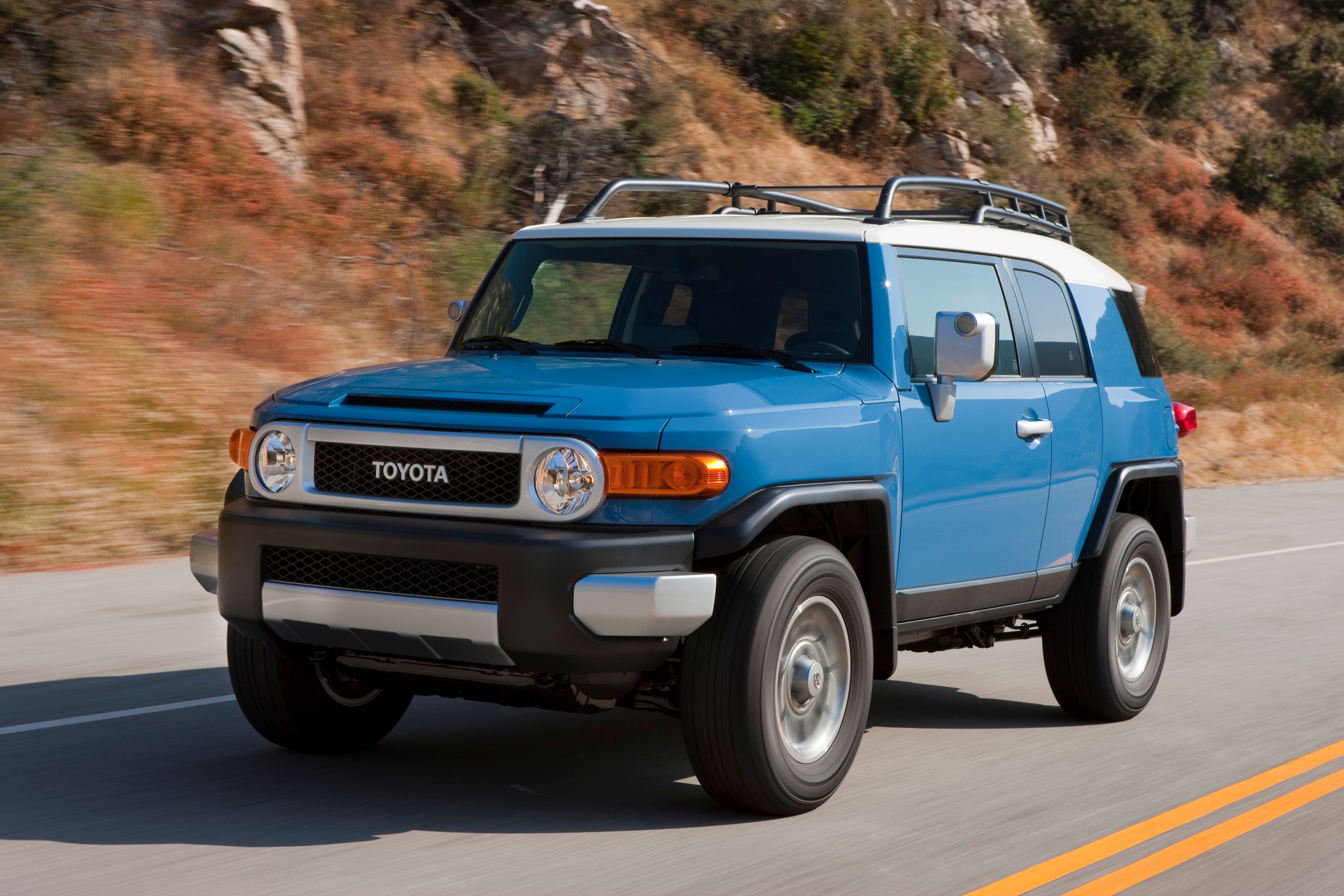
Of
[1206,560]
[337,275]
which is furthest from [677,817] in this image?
[337,275]

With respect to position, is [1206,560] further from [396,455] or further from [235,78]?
[235,78]

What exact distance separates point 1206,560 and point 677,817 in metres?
8.53

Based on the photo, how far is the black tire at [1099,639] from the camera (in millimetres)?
6422

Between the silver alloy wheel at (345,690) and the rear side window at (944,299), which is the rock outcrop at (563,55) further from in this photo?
the silver alloy wheel at (345,690)

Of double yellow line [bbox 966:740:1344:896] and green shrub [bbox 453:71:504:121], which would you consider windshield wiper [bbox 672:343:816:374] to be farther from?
green shrub [bbox 453:71:504:121]

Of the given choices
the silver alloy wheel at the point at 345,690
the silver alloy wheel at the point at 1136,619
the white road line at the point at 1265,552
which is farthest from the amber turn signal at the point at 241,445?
the white road line at the point at 1265,552

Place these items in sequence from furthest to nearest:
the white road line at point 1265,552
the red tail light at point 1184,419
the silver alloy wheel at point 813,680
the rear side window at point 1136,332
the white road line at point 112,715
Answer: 1. the white road line at point 1265,552
2. the red tail light at point 1184,419
3. the rear side window at point 1136,332
4. the white road line at point 112,715
5. the silver alloy wheel at point 813,680

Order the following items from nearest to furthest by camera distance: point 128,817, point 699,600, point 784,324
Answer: point 699,600 < point 128,817 < point 784,324

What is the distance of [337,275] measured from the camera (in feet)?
58.3

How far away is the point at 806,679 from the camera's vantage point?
4.89m

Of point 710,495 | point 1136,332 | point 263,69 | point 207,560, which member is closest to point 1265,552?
point 1136,332

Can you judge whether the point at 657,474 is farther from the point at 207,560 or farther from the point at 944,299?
the point at 944,299

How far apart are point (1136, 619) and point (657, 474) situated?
125 inches

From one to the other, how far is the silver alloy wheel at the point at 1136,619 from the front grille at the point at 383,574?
3233 millimetres
